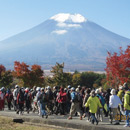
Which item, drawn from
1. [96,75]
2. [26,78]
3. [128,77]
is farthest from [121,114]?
[96,75]

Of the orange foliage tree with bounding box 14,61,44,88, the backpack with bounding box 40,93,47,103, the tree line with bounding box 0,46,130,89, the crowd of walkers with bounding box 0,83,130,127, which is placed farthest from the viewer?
the orange foliage tree with bounding box 14,61,44,88

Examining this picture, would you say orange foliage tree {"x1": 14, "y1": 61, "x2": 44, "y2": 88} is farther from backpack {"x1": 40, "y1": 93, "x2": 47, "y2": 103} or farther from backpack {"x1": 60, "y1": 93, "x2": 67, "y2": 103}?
backpack {"x1": 40, "y1": 93, "x2": 47, "y2": 103}

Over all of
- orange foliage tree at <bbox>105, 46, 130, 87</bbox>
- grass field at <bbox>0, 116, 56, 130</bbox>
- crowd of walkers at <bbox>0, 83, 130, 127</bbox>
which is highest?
orange foliage tree at <bbox>105, 46, 130, 87</bbox>

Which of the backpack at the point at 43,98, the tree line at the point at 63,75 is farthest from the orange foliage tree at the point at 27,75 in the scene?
the backpack at the point at 43,98

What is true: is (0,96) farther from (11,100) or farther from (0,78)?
(0,78)

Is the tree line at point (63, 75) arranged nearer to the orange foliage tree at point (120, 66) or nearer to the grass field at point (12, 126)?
the orange foliage tree at point (120, 66)

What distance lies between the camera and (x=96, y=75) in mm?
90875

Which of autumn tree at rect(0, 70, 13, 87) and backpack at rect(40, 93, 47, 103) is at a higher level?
autumn tree at rect(0, 70, 13, 87)

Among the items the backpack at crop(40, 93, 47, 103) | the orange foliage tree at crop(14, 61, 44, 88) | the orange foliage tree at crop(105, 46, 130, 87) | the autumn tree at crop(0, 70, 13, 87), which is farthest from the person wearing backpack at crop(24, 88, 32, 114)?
the autumn tree at crop(0, 70, 13, 87)

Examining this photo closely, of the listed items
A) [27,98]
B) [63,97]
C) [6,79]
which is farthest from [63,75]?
[63,97]

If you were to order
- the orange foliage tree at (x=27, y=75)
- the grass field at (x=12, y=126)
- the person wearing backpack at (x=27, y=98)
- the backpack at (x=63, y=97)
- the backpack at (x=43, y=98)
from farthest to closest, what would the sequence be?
the orange foliage tree at (x=27, y=75) → the person wearing backpack at (x=27, y=98) → the backpack at (x=63, y=97) → the backpack at (x=43, y=98) → the grass field at (x=12, y=126)

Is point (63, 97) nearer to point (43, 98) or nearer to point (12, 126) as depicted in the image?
point (43, 98)

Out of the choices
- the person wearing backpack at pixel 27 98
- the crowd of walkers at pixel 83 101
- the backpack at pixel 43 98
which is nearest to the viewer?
the crowd of walkers at pixel 83 101

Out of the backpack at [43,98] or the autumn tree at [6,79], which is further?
the autumn tree at [6,79]
